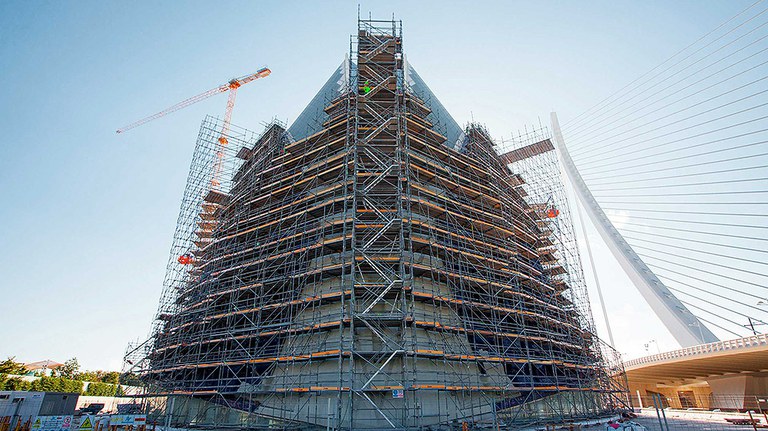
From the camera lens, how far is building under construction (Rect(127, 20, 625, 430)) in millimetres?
17281

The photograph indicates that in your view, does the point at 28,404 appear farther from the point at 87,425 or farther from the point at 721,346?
the point at 721,346

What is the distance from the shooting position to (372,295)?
1869cm

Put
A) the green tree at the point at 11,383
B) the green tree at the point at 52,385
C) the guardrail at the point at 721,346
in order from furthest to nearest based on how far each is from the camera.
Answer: the green tree at the point at 52,385 → the green tree at the point at 11,383 → the guardrail at the point at 721,346

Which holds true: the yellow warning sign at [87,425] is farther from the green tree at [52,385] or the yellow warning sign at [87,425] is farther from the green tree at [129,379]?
the green tree at [52,385]

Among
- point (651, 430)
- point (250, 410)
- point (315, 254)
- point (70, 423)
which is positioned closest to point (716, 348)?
A: point (651, 430)

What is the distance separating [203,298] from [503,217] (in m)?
18.9

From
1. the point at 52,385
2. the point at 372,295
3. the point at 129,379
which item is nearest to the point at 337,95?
the point at 372,295

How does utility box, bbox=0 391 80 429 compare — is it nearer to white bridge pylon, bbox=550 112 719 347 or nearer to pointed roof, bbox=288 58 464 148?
pointed roof, bbox=288 58 464 148

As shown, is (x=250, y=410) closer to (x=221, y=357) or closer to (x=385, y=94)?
(x=221, y=357)

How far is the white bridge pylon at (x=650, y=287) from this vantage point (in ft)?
88.6

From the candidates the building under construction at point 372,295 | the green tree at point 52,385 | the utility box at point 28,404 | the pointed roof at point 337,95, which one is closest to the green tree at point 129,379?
the building under construction at point 372,295

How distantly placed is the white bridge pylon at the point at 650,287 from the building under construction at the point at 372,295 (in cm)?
528

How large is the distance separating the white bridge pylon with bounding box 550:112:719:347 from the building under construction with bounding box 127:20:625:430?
528cm

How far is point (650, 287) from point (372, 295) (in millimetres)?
22127
